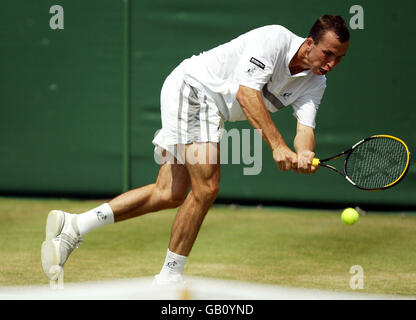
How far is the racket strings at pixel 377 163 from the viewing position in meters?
3.74

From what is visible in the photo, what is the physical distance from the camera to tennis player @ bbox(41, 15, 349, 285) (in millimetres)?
3506

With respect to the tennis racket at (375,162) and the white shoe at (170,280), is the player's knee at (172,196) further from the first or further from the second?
the tennis racket at (375,162)

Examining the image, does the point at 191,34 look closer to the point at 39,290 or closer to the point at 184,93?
the point at 184,93

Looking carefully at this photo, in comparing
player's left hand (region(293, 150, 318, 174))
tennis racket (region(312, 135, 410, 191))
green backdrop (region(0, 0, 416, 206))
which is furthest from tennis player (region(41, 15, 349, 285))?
green backdrop (region(0, 0, 416, 206))

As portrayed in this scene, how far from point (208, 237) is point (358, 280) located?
1572mm

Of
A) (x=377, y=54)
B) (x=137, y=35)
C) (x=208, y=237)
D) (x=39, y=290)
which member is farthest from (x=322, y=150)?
(x=39, y=290)

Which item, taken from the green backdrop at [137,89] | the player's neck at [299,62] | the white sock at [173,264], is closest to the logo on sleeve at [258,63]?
the player's neck at [299,62]

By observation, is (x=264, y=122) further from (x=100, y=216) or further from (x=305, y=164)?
(x=100, y=216)

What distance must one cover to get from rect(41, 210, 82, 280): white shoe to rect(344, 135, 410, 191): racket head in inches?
57.6

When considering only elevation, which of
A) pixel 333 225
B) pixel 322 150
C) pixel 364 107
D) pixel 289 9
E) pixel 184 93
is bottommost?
pixel 333 225

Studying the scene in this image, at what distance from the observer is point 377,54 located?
6.29 m

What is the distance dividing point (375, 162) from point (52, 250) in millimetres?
1741

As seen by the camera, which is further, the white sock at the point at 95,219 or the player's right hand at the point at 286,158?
the white sock at the point at 95,219

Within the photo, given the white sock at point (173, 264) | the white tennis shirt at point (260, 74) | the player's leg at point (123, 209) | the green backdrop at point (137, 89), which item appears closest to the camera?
the white tennis shirt at point (260, 74)
